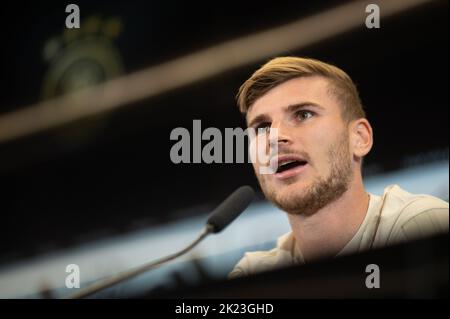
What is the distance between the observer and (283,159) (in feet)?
5.35

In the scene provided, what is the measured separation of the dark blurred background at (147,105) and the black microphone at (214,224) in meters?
0.19

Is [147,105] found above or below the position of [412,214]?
above

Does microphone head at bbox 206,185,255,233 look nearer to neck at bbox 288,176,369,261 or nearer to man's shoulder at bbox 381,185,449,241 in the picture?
neck at bbox 288,176,369,261

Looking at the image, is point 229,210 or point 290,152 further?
point 290,152

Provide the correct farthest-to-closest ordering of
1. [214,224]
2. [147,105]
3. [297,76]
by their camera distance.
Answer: [147,105]
[297,76]
[214,224]

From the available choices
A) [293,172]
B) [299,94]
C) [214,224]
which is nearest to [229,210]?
[214,224]

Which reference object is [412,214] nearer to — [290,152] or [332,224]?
[332,224]

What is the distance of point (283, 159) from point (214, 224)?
31 cm

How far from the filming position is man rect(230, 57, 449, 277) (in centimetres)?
159

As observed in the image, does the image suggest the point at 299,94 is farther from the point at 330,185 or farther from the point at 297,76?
the point at 330,185

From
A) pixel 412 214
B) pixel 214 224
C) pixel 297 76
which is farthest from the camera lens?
pixel 297 76

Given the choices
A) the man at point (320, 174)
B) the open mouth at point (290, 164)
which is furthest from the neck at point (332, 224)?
the open mouth at point (290, 164)

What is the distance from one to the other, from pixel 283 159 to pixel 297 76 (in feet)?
0.69

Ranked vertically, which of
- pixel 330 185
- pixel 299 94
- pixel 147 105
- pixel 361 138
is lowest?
pixel 330 185
